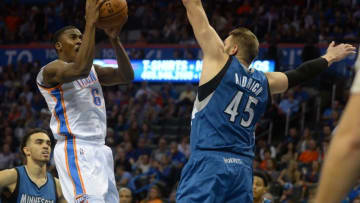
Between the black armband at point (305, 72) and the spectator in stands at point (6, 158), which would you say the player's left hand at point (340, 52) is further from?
the spectator in stands at point (6, 158)

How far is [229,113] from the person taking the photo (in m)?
4.11

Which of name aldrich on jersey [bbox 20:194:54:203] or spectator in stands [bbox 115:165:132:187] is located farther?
spectator in stands [bbox 115:165:132:187]

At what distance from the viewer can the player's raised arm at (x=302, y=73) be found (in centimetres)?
448

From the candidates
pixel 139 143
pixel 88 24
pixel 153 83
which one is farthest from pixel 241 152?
pixel 153 83

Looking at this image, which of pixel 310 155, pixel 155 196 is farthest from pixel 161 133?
pixel 155 196

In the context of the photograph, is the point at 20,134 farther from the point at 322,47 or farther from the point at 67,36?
the point at 67,36

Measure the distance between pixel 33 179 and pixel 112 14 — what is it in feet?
6.79

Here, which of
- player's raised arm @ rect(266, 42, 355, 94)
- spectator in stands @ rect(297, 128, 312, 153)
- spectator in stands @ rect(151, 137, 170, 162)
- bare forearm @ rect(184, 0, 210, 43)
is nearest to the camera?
bare forearm @ rect(184, 0, 210, 43)

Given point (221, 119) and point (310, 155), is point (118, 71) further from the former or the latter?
point (310, 155)

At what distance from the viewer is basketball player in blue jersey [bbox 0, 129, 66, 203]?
19.6 feet

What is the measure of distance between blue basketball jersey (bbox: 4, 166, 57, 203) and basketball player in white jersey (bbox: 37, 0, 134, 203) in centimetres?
113

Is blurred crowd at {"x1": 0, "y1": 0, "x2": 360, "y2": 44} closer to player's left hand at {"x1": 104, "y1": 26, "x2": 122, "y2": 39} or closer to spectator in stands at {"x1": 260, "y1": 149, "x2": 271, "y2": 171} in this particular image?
spectator in stands at {"x1": 260, "y1": 149, "x2": 271, "y2": 171}

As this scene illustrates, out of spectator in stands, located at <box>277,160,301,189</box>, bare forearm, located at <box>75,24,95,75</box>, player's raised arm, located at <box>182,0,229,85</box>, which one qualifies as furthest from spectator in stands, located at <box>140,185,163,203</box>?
player's raised arm, located at <box>182,0,229,85</box>

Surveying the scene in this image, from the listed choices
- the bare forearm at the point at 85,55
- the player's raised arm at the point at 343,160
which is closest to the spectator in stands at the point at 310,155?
the bare forearm at the point at 85,55
